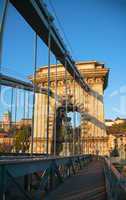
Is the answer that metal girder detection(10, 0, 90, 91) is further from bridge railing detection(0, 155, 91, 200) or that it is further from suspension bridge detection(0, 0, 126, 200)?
bridge railing detection(0, 155, 91, 200)

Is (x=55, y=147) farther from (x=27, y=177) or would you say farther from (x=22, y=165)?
(x=22, y=165)

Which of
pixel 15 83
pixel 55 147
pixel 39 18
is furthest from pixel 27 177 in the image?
pixel 15 83

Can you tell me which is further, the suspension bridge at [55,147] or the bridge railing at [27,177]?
the suspension bridge at [55,147]

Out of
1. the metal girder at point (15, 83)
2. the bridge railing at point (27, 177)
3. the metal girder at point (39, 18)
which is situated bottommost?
the bridge railing at point (27, 177)

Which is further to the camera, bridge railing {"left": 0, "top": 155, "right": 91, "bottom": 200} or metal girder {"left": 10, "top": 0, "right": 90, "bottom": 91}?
metal girder {"left": 10, "top": 0, "right": 90, "bottom": 91}

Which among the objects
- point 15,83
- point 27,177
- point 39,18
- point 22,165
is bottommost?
point 27,177

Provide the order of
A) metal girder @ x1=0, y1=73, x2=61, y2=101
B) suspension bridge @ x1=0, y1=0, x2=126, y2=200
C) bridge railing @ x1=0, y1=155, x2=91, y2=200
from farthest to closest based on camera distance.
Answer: metal girder @ x1=0, y1=73, x2=61, y2=101, suspension bridge @ x1=0, y1=0, x2=126, y2=200, bridge railing @ x1=0, y1=155, x2=91, y2=200

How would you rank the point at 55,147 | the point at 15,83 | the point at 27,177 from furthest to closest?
the point at 15,83, the point at 55,147, the point at 27,177

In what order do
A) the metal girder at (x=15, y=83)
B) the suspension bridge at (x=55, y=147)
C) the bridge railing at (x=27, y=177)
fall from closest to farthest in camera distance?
the bridge railing at (x=27, y=177) → the suspension bridge at (x=55, y=147) → the metal girder at (x=15, y=83)

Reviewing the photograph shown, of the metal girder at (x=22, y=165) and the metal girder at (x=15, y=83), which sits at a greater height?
the metal girder at (x=15, y=83)

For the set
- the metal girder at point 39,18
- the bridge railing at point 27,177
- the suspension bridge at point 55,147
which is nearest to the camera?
the bridge railing at point 27,177

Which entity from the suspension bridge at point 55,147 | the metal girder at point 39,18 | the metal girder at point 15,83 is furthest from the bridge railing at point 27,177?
the metal girder at point 15,83

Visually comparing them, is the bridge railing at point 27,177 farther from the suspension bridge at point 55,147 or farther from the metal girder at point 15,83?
the metal girder at point 15,83

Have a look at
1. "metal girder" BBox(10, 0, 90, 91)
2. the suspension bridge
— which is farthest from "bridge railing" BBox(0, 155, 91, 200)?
"metal girder" BBox(10, 0, 90, 91)
